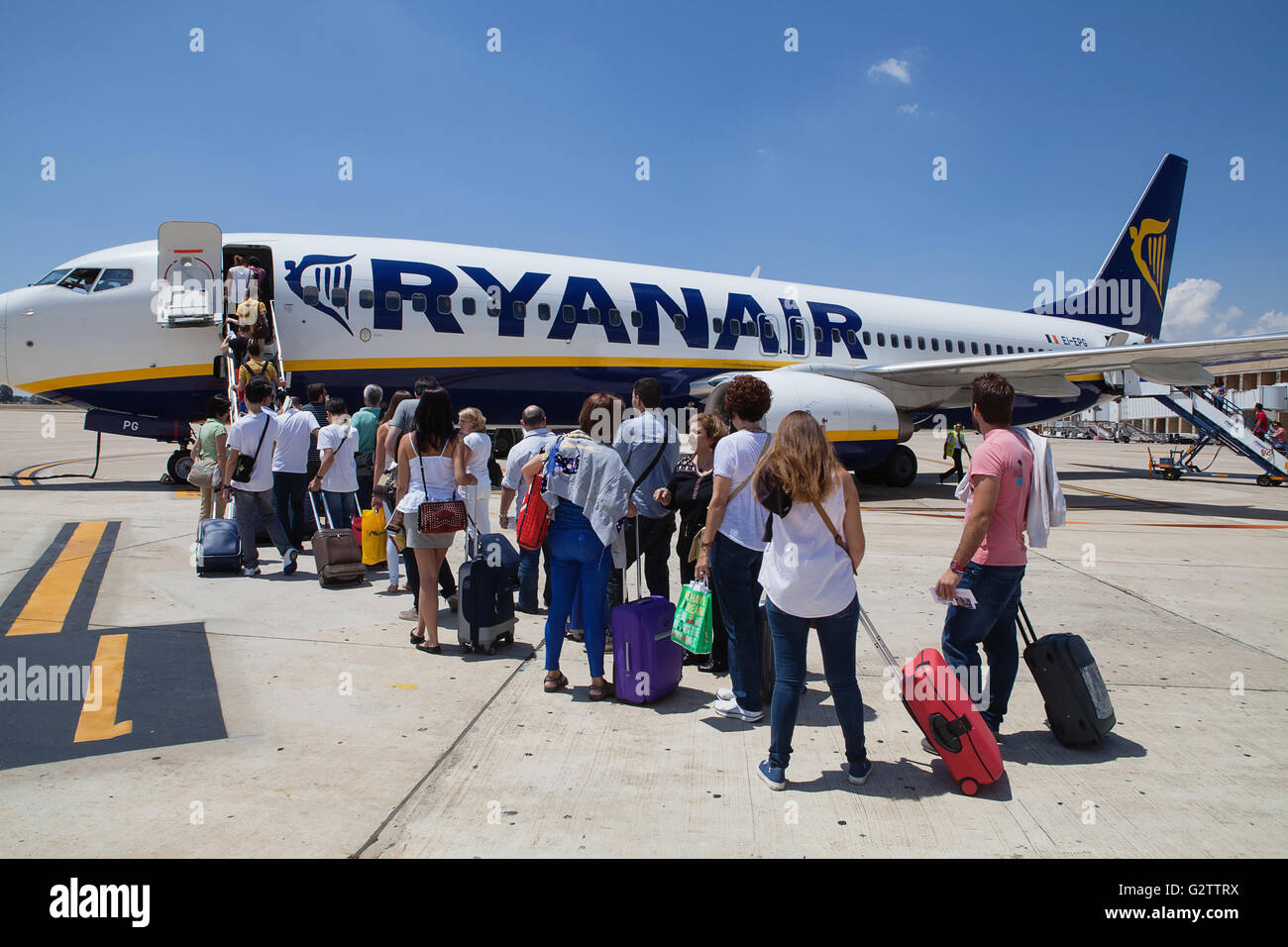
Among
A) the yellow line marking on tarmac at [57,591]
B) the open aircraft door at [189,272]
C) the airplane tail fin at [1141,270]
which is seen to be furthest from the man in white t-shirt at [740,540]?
the airplane tail fin at [1141,270]

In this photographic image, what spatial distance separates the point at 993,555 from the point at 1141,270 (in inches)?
891

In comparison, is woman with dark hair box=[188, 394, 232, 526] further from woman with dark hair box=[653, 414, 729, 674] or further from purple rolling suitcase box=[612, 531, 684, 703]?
purple rolling suitcase box=[612, 531, 684, 703]

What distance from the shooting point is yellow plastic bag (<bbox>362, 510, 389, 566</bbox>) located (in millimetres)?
7109

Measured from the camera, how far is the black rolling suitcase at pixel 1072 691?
148 inches

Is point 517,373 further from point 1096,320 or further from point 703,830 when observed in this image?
point 1096,320

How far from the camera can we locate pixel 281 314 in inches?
457

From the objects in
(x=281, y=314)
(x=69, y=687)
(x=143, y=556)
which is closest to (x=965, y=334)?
(x=281, y=314)

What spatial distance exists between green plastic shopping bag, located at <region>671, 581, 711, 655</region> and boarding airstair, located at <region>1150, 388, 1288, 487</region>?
1985 centimetres

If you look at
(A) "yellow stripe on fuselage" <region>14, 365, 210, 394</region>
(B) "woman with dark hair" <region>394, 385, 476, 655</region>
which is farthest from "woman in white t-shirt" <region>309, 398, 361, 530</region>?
(A) "yellow stripe on fuselage" <region>14, 365, 210, 394</region>

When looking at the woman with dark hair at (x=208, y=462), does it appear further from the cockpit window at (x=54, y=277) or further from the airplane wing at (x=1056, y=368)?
the airplane wing at (x=1056, y=368)

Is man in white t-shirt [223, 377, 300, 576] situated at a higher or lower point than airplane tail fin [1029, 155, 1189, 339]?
lower

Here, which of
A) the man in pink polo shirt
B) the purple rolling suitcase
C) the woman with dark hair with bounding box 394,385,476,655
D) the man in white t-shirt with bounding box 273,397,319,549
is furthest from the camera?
the man in white t-shirt with bounding box 273,397,319,549

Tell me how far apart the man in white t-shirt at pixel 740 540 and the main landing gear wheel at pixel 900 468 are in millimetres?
12422
